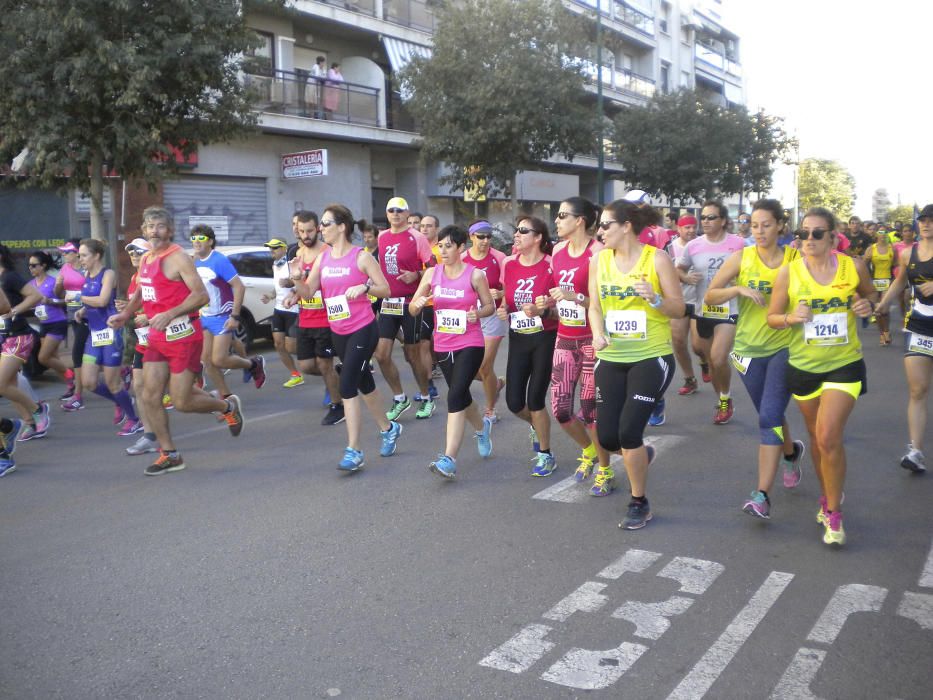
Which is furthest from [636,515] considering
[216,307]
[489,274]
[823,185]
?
[823,185]

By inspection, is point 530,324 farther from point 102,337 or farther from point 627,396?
point 102,337

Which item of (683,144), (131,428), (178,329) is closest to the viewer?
(178,329)

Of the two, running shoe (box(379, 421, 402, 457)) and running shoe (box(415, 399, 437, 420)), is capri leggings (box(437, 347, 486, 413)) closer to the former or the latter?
running shoe (box(379, 421, 402, 457))

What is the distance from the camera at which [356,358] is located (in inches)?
261

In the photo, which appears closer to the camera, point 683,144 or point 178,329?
point 178,329

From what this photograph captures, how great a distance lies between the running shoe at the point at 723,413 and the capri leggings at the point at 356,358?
124 inches

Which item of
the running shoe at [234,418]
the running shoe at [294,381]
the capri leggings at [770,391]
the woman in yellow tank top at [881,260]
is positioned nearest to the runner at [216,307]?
the running shoe at [234,418]

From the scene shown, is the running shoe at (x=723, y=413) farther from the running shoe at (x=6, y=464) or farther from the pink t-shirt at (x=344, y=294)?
the running shoe at (x=6, y=464)

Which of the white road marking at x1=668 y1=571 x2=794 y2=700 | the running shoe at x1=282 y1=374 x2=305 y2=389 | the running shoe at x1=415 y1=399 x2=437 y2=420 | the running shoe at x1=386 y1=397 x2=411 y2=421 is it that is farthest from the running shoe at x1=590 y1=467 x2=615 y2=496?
the running shoe at x1=282 y1=374 x2=305 y2=389

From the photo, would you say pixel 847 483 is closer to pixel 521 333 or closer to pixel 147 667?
pixel 521 333

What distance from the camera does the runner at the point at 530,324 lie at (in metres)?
6.13

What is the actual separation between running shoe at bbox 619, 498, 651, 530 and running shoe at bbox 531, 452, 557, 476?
124cm

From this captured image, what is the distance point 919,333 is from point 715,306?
190 centimetres

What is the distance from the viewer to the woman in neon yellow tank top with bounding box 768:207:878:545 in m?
4.68
